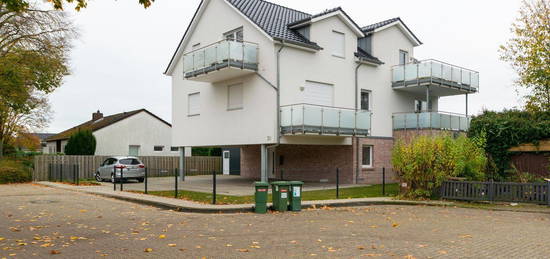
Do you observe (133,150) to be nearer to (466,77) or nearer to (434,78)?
(434,78)

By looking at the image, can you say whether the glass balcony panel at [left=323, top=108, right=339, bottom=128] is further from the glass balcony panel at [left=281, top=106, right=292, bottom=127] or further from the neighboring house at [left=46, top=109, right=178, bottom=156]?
the neighboring house at [left=46, top=109, right=178, bottom=156]

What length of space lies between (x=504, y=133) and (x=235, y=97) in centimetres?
1185

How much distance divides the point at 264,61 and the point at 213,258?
1561 cm

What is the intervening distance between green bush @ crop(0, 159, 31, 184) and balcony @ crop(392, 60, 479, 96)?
20630 mm

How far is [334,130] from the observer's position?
2159 cm

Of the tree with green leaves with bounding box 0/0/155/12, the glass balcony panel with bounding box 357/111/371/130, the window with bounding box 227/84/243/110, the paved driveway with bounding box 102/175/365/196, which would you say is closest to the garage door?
the glass balcony panel with bounding box 357/111/371/130

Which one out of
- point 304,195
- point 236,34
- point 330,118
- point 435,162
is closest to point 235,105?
point 236,34

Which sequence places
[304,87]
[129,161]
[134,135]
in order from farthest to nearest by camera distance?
[134,135]
[129,161]
[304,87]

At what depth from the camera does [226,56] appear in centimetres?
2117

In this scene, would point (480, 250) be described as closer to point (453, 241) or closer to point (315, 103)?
point (453, 241)

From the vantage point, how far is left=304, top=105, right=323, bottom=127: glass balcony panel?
809 inches

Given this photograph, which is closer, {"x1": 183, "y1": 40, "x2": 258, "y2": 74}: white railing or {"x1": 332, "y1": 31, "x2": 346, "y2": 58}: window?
{"x1": 183, "y1": 40, "x2": 258, "y2": 74}: white railing

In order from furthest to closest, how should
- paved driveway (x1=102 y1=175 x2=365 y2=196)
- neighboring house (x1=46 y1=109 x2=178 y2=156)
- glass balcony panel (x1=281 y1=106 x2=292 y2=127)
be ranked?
1. neighboring house (x1=46 y1=109 x2=178 y2=156)
2. glass balcony panel (x1=281 y1=106 x2=292 y2=127)
3. paved driveway (x1=102 y1=175 x2=365 y2=196)

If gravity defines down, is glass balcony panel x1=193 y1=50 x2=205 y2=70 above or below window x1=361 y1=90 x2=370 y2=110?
above
